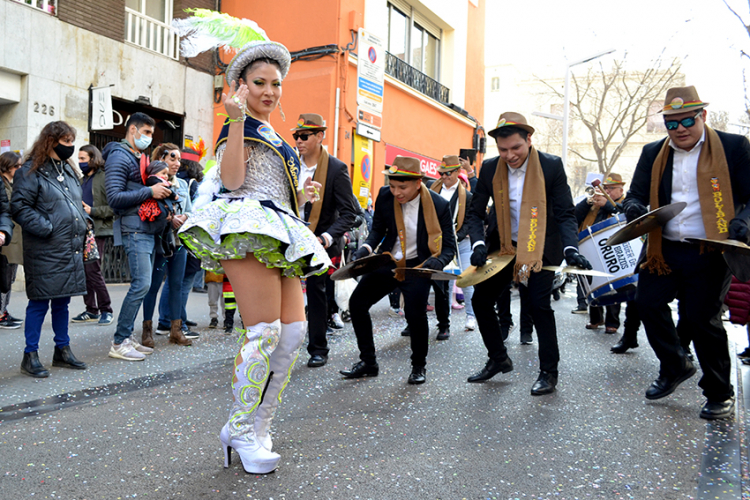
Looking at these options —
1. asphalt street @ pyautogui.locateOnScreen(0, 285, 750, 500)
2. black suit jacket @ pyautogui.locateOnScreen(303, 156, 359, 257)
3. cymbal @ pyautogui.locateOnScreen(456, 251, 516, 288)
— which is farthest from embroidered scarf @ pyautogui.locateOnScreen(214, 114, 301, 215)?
black suit jacket @ pyautogui.locateOnScreen(303, 156, 359, 257)

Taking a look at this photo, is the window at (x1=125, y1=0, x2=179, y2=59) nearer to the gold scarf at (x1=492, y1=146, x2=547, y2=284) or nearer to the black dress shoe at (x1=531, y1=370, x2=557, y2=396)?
the gold scarf at (x1=492, y1=146, x2=547, y2=284)

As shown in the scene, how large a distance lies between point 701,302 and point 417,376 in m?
2.12

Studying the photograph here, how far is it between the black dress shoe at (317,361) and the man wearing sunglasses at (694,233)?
8.82ft

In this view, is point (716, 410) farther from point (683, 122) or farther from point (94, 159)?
point (94, 159)

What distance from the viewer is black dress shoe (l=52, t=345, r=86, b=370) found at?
513cm

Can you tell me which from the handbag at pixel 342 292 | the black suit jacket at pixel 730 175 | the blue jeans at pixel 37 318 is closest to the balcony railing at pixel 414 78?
the handbag at pixel 342 292

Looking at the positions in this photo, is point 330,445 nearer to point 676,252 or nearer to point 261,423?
point 261,423

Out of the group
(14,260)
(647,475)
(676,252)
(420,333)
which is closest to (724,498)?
(647,475)

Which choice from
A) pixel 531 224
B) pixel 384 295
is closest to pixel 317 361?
pixel 384 295

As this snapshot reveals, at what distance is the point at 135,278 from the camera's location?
223 inches

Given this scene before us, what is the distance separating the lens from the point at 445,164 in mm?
8008

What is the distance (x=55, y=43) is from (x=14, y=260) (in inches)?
252

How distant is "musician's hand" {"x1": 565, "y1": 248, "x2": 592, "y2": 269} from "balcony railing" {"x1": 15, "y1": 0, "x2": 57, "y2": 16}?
10383 millimetres

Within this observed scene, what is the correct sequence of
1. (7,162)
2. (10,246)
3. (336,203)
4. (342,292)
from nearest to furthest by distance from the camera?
(336,203), (10,246), (7,162), (342,292)
